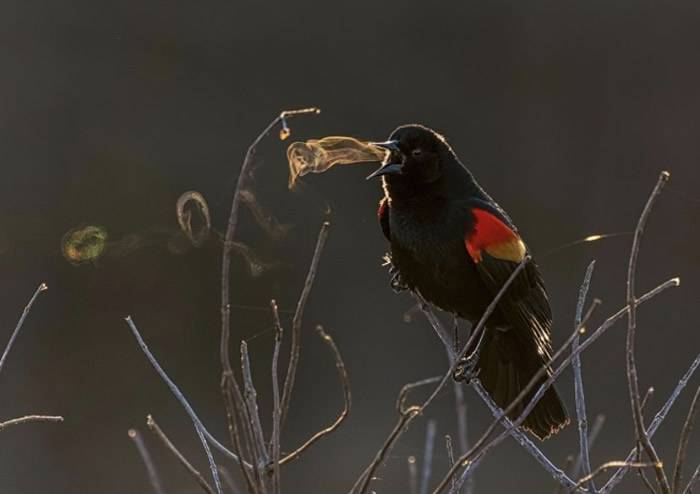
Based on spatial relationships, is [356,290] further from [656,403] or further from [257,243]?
[656,403]

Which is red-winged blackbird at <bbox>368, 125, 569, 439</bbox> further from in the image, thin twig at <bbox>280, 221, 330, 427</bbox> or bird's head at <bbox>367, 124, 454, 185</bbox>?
thin twig at <bbox>280, 221, 330, 427</bbox>

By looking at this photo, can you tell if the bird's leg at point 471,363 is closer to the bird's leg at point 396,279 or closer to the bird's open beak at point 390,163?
the bird's leg at point 396,279

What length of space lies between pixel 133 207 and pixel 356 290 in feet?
4.04

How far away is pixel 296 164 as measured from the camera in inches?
90.6

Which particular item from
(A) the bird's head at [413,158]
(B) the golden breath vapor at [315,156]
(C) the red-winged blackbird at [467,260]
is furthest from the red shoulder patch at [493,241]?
(B) the golden breath vapor at [315,156]

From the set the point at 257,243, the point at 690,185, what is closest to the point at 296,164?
the point at 257,243

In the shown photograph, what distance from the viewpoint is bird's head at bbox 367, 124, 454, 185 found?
8.29 ft

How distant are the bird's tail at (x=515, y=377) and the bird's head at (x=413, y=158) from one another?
14.3 inches

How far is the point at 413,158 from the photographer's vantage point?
2.53 m

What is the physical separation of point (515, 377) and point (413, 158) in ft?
1.68

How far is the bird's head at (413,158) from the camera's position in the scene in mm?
2525

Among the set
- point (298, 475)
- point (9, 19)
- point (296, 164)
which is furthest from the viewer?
point (9, 19)

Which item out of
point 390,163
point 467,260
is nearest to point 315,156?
point 390,163

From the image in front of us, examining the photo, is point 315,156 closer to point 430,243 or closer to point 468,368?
point 430,243
